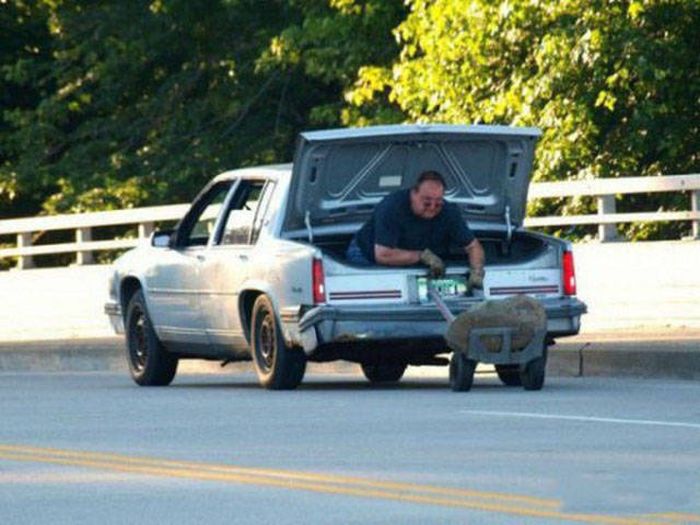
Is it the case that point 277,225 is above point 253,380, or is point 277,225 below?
above

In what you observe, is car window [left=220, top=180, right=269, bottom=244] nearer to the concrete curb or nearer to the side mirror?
the side mirror

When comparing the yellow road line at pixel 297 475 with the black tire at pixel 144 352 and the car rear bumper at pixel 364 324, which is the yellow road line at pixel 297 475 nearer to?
the car rear bumper at pixel 364 324

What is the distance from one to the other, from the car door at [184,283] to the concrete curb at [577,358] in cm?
205

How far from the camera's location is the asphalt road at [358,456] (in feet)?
33.5

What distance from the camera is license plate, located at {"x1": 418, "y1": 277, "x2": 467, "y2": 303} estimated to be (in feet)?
59.6

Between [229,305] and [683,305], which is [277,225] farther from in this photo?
A: [683,305]

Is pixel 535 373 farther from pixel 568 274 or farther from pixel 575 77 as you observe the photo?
pixel 575 77

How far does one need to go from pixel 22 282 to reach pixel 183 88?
13.0m

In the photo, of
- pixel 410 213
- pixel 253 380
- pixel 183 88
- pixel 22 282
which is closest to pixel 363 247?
pixel 410 213

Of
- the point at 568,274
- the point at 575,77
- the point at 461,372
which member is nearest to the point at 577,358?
the point at 568,274

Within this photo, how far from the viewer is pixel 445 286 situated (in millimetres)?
18266

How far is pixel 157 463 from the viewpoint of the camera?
40.1 feet

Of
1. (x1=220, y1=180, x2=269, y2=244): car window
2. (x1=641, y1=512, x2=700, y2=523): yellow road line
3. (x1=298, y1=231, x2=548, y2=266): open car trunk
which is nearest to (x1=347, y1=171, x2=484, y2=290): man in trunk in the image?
(x1=298, y1=231, x2=548, y2=266): open car trunk

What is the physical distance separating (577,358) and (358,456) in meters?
7.48
